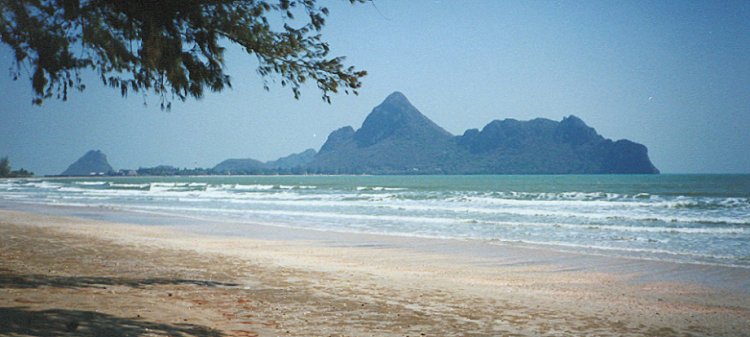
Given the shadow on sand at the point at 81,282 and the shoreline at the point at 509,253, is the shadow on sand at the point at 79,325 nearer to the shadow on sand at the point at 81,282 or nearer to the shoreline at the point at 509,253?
the shadow on sand at the point at 81,282

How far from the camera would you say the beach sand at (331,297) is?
5.59 meters

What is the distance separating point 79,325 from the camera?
197 inches

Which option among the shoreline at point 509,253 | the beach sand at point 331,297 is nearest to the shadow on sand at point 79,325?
the beach sand at point 331,297

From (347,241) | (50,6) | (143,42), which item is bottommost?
(347,241)

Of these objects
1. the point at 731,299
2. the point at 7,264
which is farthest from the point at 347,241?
the point at 731,299

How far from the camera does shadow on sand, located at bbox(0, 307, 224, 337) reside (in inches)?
186

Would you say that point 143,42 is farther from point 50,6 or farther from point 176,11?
point 50,6

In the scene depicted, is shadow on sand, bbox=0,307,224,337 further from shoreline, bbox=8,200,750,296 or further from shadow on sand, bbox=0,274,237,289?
shoreline, bbox=8,200,750,296

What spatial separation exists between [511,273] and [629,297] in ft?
8.79

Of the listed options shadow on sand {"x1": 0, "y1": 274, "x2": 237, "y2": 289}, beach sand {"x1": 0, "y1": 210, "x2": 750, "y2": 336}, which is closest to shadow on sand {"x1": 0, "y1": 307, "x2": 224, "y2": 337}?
beach sand {"x1": 0, "y1": 210, "x2": 750, "y2": 336}

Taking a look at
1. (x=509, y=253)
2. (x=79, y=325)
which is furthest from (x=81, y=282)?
(x=509, y=253)

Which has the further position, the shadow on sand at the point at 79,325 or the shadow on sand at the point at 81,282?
the shadow on sand at the point at 81,282

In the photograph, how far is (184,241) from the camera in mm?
15547

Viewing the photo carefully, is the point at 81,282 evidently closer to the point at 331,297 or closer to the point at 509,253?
the point at 331,297
